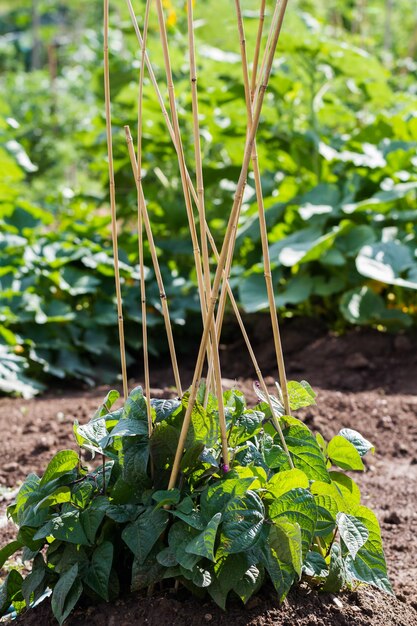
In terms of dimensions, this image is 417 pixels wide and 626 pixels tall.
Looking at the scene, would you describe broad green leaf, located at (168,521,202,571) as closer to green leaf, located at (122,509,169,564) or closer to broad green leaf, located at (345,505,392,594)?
green leaf, located at (122,509,169,564)

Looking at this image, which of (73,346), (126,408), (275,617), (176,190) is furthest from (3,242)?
(275,617)

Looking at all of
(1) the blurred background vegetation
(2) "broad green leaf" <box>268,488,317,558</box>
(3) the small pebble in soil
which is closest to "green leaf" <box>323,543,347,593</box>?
(2) "broad green leaf" <box>268,488,317,558</box>

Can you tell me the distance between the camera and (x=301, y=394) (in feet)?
5.71

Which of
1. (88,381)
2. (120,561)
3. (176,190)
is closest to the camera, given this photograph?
(120,561)

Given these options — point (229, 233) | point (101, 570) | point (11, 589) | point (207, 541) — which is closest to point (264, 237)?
point (229, 233)

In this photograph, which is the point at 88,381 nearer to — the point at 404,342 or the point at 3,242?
the point at 3,242

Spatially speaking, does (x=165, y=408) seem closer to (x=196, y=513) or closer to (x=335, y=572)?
(x=196, y=513)

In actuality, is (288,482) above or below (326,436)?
above

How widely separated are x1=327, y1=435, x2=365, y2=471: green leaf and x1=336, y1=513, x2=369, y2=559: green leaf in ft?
0.36

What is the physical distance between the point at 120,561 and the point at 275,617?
324 millimetres

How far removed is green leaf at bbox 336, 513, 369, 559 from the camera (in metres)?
1.57

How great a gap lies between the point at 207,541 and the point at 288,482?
0.23 m

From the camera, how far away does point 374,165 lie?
13.7ft

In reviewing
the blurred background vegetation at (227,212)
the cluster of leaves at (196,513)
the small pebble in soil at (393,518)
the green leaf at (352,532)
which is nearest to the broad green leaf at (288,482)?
the cluster of leaves at (196,513)
